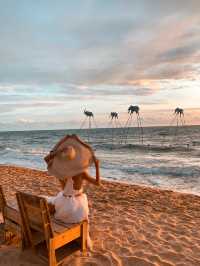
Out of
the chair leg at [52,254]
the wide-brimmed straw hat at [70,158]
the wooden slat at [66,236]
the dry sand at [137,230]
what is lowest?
the dry sand at [137,230]

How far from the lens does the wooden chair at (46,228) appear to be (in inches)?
135

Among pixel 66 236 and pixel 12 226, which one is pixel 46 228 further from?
pixel 12 226

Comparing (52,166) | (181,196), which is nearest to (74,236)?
(52,166)

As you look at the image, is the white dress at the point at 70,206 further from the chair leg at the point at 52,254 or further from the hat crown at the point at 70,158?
the chair leg at the point at 52,254

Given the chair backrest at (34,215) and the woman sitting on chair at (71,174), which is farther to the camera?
the woman sitting on chair at (71,174)

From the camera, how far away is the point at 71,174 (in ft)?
13.1

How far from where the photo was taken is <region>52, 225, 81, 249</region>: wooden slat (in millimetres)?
3533

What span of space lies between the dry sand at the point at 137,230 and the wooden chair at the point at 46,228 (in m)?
0.39

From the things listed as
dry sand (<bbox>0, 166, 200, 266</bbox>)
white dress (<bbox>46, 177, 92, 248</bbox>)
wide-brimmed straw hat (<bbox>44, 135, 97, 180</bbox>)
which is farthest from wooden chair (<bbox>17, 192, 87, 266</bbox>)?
wide-brimmed straw hat (<bbox>44, 135, 97, 180</bbox>)

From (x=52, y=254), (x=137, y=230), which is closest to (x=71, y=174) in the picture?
(x=52, y=254)

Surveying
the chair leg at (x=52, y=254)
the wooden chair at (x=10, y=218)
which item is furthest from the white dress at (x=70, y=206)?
the wooden chair at (x=10, y=218)

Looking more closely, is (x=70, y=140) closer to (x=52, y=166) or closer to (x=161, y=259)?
(x=52, y=166)

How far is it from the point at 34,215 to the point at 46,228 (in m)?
0.36

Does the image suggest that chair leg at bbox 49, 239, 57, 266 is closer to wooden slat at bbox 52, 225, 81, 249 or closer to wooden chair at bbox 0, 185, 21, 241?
wooden slat at bbox 52, 225, 81, 249
